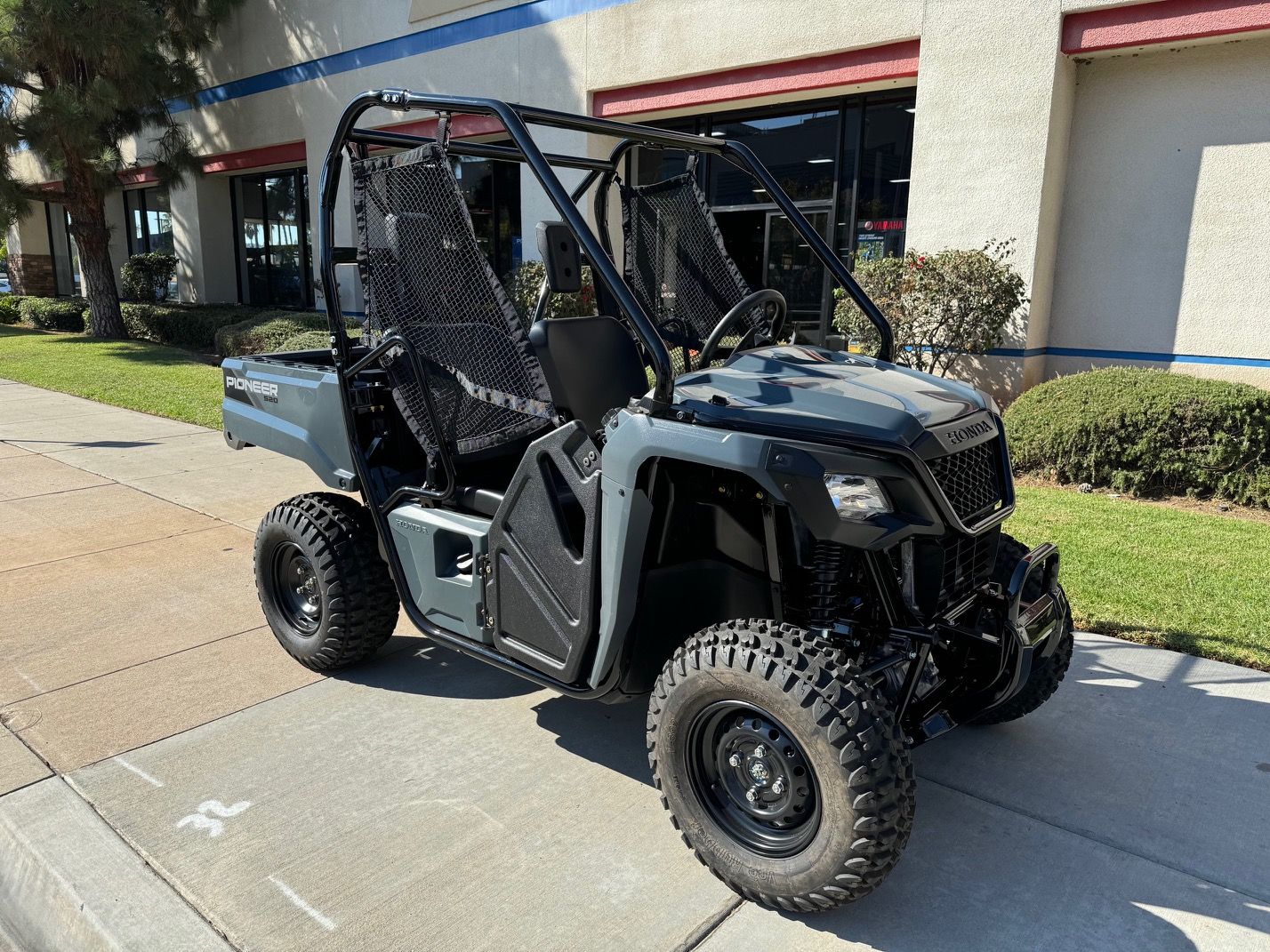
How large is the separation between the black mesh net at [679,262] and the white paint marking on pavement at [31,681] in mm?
2754

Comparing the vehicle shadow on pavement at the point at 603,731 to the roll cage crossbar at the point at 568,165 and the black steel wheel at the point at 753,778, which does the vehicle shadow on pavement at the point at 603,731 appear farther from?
the roll cage crossbar at the point at 568,165

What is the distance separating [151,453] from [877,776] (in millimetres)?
7593

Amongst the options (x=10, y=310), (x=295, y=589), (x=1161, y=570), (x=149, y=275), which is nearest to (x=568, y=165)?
(x=295, y=589)

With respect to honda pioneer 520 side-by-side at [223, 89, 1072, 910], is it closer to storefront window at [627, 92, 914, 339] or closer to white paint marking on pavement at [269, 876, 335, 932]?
white paint marking on pavement at [269, 876, 335, 932]

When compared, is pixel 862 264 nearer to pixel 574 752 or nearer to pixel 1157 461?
pixel 1157 461

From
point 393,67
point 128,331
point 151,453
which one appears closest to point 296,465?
point 151,453

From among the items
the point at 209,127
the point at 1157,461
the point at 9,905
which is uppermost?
the point at 209,127

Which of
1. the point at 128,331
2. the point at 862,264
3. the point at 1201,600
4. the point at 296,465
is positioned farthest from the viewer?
the point at 128,331

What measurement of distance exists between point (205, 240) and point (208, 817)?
20685 millimetres

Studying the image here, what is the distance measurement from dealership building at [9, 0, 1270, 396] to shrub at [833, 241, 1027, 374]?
15.8 inches

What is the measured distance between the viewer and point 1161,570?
5.12 meters

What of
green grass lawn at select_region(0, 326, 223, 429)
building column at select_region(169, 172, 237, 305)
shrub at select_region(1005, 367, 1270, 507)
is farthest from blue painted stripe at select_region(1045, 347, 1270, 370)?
building column at select_region(169, 172, 237, 305)

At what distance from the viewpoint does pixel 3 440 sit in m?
8.80

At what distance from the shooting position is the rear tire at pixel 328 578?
3.67 metres
